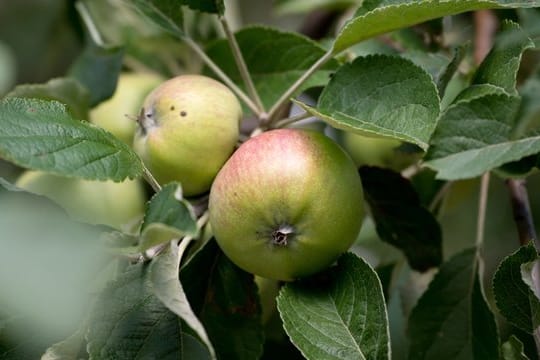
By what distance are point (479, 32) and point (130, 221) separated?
0.53 metres

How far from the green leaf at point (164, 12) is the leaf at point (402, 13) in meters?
0.19

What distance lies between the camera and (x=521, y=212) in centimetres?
76

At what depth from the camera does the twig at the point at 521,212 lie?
729 millimetres

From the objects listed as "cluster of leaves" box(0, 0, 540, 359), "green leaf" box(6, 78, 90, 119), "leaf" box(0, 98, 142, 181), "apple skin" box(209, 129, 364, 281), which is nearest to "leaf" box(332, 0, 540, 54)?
"cluster of leaves" box(0, 0, 540, 359)

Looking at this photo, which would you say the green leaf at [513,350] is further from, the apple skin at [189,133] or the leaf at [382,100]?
the apple skin at [189,133]

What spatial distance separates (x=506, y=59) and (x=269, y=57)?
304 mm

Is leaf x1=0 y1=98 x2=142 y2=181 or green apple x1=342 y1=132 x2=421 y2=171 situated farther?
green apple x1=342 y1=132 x2=421 y2=171

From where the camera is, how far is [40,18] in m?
1.41

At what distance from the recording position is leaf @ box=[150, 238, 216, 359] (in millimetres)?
516

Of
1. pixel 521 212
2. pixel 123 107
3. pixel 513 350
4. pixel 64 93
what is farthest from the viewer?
pixel 123 107

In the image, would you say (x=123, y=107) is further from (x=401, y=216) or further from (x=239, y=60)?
(x=401, y=216)

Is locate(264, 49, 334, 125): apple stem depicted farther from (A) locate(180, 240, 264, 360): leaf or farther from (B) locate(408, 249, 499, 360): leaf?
(B) locate(408, 249, 499, 360): leaf

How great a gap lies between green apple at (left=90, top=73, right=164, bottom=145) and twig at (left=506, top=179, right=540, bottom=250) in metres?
0.44

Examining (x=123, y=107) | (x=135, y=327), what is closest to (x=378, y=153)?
(x=123, y=107)
